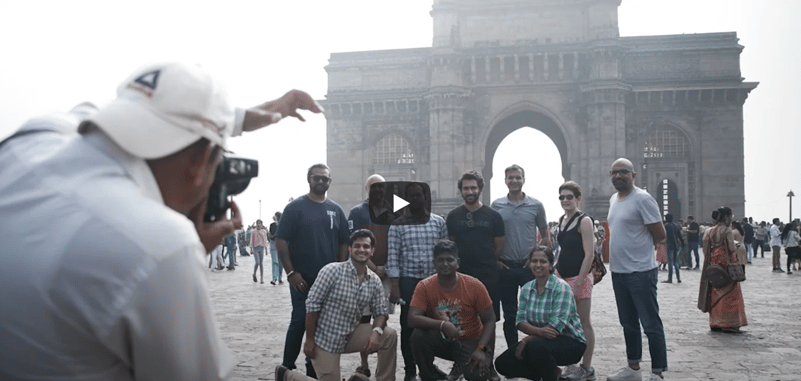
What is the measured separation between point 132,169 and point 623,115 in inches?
1416

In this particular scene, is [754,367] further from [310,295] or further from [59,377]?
[59,377]

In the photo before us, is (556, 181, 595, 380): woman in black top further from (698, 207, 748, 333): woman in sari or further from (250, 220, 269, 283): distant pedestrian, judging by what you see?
(250, 220, 269, 283): distant pedestrian

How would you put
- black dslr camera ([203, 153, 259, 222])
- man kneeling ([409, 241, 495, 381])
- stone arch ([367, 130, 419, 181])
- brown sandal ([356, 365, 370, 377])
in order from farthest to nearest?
stone arch ([367, 130, 419, 181]) → brown sandal ([356, 365, 370, 377]) → man kneeling ([409, 241, 495, 381]) → black dslr camera ([203, 153, 259, 222])

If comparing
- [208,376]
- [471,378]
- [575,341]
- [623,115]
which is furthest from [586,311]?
[623,115]

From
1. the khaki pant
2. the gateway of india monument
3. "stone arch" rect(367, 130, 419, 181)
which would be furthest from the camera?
"stone arch" rect(367, 130, 419, 181)

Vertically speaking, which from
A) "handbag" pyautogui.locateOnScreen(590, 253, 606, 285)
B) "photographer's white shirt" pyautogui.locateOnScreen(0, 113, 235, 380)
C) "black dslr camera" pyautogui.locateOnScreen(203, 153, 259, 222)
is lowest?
"handbag" pyautogui.locateOnScreen(590, 253, 606, 285)

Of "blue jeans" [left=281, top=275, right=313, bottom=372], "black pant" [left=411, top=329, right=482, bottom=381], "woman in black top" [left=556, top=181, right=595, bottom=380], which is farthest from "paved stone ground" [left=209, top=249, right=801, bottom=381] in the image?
"black pant" [left=411, top=329, right=482, bottom=381]

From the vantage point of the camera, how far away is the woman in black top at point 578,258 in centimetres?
666

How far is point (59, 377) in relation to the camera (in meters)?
1.17

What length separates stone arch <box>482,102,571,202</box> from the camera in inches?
1420
